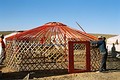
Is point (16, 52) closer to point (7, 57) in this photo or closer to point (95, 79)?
point (7, 57)

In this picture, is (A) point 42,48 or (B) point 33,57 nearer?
(A) point 42,48

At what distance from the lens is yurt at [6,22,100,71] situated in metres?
13.0

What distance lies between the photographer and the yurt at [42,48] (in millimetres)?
13000

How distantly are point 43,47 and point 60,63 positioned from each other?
1.16 m

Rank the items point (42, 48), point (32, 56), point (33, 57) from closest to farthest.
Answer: point (42, 48), point (32, 56), point (33, 57)

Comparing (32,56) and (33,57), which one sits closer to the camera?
(32,56)

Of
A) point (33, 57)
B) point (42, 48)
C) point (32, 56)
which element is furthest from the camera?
point (33, 57)

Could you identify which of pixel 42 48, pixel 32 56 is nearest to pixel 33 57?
pixel 32 56

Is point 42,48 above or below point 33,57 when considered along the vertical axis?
above

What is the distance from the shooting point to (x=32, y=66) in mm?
12945

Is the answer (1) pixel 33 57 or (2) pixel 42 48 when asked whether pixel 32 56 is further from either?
(2) pixel 42 48

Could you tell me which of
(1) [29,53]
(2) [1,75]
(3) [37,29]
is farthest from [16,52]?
(2) [1,75]

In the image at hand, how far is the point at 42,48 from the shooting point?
13.4m

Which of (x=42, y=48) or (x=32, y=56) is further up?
(x=42, y=48)
